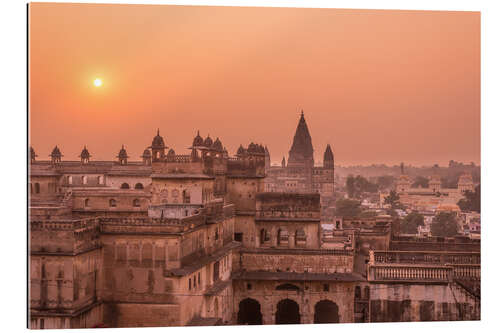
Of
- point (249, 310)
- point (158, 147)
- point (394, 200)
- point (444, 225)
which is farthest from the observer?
point (394, 200)

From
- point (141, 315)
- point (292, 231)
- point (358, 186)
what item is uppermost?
point (358, 186)

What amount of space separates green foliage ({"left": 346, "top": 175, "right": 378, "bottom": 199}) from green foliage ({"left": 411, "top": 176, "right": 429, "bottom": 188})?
1.60 m

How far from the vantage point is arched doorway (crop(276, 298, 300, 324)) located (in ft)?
63.7

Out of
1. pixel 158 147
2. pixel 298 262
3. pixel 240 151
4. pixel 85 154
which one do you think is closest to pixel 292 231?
pixel 298 262

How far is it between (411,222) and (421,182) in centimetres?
335

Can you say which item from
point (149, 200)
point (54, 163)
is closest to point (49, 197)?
point (54, 163)

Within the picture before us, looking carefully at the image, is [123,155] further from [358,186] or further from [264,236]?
[358,186]

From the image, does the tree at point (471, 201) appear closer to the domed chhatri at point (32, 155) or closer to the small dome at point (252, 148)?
the small dome at point (252, 148)

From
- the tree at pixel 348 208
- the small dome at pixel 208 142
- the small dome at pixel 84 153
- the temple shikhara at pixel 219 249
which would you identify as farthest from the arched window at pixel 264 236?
the small dome at pixel 84 153

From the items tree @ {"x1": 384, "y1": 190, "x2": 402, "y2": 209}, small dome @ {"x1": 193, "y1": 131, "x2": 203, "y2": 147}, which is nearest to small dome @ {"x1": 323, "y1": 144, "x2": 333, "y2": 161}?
small dome @ {"x1": 193, "y1": 131, "x2": 203, "y2": 147}

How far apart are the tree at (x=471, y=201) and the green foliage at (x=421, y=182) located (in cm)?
131

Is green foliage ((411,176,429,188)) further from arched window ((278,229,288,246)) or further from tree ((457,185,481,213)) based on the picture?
arched window ((278,229,288,246))

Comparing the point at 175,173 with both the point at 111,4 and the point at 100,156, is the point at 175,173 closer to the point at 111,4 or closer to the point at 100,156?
the point at 100,156

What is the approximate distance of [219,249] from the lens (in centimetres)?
1834
